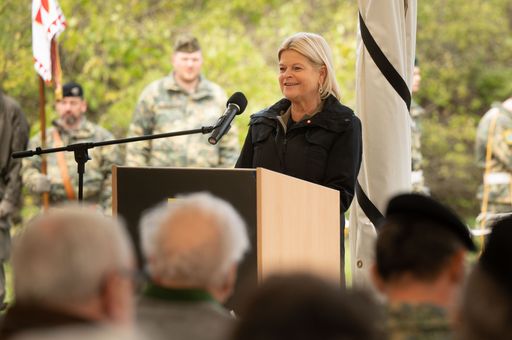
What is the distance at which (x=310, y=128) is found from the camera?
19.9 ft

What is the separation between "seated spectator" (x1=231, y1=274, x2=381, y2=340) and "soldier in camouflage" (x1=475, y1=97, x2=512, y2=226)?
11214 mm

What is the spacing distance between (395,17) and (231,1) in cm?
1249

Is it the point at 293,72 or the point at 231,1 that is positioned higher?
the point at 231,1

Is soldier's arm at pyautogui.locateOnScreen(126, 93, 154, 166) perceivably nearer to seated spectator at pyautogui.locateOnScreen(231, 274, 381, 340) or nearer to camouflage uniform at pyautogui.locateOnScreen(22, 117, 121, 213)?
camouflage uniform at pyautogui.locateOnScreen(22, 117, 121, 213)

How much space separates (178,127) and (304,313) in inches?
328

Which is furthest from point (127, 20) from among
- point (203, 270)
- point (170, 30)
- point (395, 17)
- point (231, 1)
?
point (203, 270)

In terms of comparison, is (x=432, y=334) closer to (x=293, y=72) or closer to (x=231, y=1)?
(x=293, y=72)

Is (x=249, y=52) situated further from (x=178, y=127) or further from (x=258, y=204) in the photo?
(x=258, y=204)

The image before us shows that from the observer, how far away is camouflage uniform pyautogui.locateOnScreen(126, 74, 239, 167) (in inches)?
426

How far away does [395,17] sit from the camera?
615 cm

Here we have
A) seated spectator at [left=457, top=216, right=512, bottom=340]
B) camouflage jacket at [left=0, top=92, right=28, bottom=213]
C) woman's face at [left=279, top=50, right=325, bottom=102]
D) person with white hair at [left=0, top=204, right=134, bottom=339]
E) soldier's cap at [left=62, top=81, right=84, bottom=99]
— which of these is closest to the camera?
person with white hair at [left=0, top=204, right=134, bottom=339]

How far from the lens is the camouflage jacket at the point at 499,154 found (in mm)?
13797

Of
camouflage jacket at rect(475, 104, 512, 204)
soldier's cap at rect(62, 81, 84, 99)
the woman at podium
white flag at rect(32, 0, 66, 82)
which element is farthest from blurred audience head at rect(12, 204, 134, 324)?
camouflage jacket at rect(475, 104, 512, 204)

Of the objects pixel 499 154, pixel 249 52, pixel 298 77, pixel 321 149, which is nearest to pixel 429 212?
pixel 321 149
